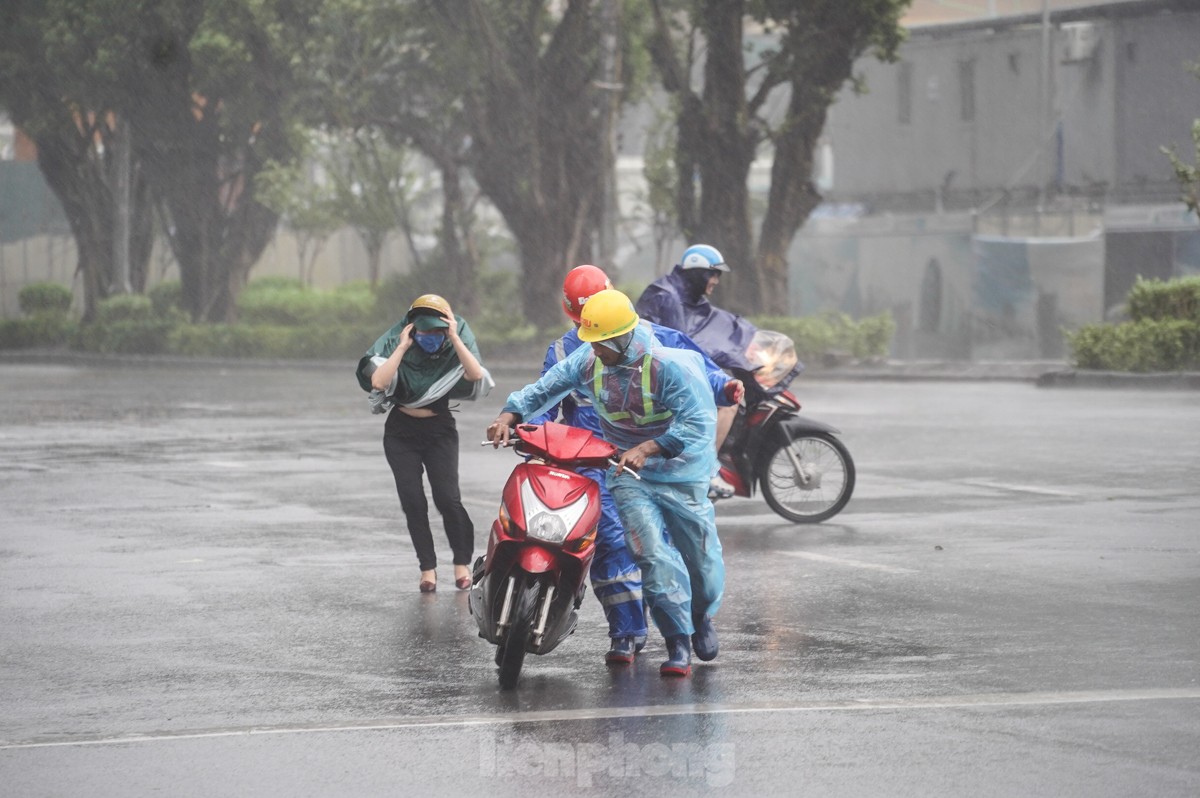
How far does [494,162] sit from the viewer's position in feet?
124

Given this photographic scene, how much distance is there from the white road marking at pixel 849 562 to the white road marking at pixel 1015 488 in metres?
3.30

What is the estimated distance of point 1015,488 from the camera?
14086mm

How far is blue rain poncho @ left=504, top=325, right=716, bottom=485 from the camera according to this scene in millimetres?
7426

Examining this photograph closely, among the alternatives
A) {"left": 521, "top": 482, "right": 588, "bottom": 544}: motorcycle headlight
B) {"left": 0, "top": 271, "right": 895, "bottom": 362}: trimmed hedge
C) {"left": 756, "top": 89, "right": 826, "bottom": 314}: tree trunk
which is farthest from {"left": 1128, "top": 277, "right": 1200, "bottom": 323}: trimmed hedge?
{"left": 521, "top": 482, "right": 588, "bottom": 544}: motorcycle headlight

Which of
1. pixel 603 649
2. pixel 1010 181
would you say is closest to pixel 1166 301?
pixel 1010 181

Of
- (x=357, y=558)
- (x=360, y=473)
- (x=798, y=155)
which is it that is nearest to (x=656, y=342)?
(x=357, y=558)

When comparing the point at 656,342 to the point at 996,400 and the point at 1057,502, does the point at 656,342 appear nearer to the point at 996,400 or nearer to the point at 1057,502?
the point at 1057,502

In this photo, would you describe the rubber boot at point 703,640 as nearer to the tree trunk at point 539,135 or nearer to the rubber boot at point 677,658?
the rubber boot at point 677,658

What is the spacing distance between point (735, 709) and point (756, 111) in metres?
26.5

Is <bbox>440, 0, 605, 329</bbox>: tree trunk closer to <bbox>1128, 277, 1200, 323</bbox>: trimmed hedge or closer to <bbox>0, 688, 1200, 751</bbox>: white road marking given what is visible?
<bbox>1128, 277, 1200, 323</bbox>: trimmed hedge

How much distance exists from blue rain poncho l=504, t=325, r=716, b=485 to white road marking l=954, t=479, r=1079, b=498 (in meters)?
6.63

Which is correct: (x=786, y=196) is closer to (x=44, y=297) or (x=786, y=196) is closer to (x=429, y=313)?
(x=44, y=297)

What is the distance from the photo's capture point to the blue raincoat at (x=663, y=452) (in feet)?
24.4

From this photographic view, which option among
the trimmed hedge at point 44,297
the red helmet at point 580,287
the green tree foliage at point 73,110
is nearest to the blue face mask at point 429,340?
the red helmet at point 580,287
